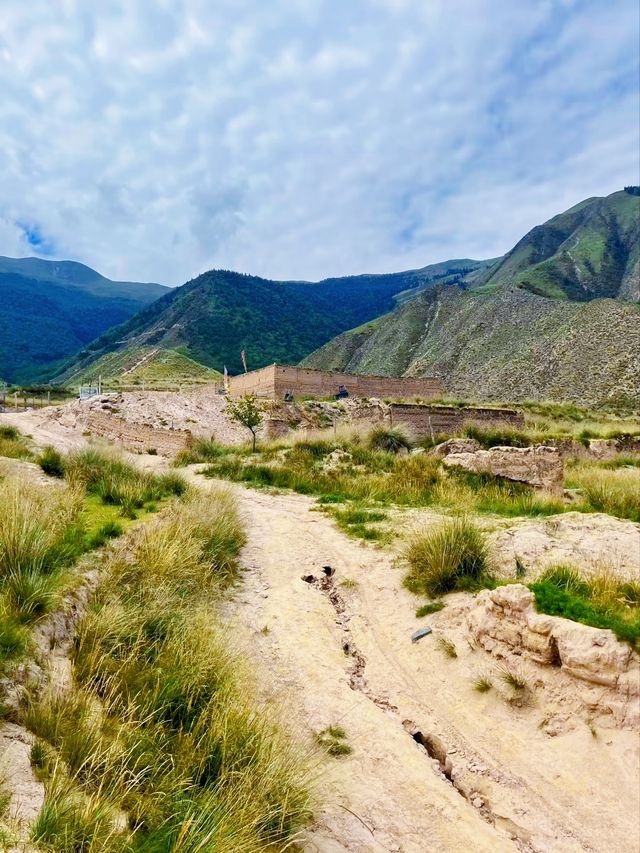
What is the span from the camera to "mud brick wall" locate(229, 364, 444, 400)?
32.6 metres

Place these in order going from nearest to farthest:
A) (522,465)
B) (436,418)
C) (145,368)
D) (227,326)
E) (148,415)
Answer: (522,465) → (148,415) → (436,418) → (145,368) → (227,326)

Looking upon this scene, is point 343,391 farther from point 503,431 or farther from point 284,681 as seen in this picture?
point 284,681

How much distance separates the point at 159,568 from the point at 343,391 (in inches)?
1201

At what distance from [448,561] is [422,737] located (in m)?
2.46

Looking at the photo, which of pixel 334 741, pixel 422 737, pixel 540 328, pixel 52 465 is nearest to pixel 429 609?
pixel 422 737

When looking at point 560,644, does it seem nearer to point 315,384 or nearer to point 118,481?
point 118,481

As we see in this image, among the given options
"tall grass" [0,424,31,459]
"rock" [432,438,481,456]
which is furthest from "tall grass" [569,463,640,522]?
"tall grass" [0,424,31,459]

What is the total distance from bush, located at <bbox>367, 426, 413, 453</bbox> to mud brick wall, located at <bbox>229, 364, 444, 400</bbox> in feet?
41.2

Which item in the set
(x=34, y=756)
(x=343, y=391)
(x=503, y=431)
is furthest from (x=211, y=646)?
(x=343, y=391)

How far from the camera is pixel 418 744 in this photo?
15.0 ft

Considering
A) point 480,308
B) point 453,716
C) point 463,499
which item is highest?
point 480,308

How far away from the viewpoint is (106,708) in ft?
11.2

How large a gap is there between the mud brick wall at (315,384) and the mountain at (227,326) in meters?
55.4

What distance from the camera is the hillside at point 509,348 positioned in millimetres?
48906
